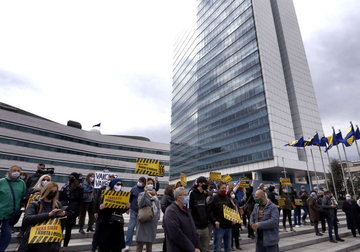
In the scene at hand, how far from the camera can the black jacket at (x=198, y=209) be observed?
5223 millimetres

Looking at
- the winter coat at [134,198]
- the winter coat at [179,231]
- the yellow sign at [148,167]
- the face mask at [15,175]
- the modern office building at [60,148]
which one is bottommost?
the winter coat at [179,231]

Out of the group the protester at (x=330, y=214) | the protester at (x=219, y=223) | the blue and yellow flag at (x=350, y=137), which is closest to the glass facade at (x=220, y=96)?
the blue and yellow flag at (x=350, y=137)

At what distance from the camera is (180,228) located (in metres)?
3.56

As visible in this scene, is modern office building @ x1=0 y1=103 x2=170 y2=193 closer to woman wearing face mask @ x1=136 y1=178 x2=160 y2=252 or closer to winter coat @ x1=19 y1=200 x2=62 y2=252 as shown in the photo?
woman wearing face mask @ x1=136 y1=178 x2=160 y2=252

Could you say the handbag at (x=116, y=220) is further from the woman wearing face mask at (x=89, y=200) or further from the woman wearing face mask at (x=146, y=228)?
the woman wearing face mask at (x=89, y=200)

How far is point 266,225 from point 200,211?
4.86 feet

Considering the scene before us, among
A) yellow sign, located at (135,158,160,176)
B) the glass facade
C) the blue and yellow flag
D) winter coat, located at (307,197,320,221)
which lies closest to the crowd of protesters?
yellow sign, located at (135,158,160,176)

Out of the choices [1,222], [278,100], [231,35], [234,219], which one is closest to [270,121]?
[278,100]

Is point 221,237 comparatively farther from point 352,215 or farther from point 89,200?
point 352,215

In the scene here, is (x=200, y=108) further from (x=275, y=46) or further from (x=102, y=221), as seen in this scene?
(x=102, y=221)

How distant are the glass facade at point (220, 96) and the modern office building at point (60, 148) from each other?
1472 centimetres

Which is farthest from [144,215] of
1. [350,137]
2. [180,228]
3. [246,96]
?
[246,96]

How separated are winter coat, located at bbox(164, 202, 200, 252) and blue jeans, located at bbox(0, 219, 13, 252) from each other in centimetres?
361

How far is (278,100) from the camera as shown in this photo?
157ft
